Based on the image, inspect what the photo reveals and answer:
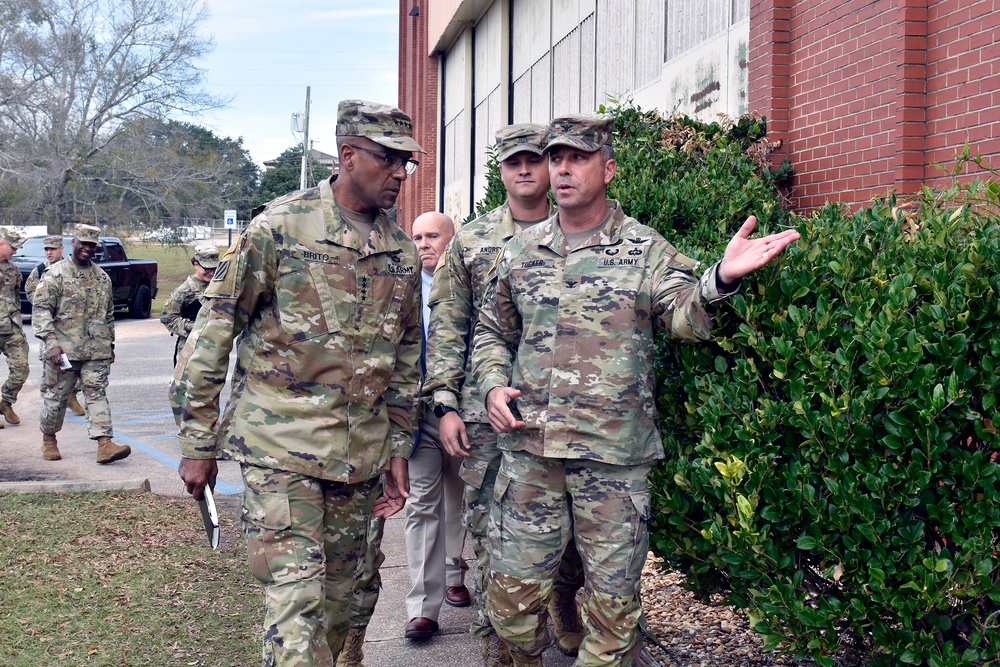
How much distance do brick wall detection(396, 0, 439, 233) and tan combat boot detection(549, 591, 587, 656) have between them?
61.4ft

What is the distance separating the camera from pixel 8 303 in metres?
11.8

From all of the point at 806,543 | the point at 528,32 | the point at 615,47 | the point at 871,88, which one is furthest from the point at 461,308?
the point at 528,32

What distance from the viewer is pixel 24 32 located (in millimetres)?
36969

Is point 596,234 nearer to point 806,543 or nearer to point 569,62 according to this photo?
point 806,543

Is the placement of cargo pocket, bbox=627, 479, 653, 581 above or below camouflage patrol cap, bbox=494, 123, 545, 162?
below

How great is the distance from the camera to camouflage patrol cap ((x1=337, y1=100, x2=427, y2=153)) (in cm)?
373

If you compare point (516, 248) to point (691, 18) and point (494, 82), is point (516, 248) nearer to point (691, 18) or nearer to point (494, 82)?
point (691, 18)

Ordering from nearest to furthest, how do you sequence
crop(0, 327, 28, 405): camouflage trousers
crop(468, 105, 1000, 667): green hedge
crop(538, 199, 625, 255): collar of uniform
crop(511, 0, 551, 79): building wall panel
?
crop(468, 105, 1000, 667): green hedge
crop(538, 199, 625, 255): collar of uniform
crop(0, 327, 28, 405): camouflage trousers
crop(511, 0, 551, 79): building wall panel

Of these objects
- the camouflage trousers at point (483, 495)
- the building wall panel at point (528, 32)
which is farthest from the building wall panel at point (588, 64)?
the camouflage trousers at point (483, 495)

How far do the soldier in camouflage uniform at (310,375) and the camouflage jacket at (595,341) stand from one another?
0.52 metres

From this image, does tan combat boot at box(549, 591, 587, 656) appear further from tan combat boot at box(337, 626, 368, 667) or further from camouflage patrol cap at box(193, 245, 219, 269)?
camouflage patrol cap at box(193, 245, 219, 269)

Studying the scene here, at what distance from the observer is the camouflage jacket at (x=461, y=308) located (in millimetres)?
4402

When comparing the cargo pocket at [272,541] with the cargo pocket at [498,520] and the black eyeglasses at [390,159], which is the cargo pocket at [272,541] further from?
the black eyeglasses at [390,159]

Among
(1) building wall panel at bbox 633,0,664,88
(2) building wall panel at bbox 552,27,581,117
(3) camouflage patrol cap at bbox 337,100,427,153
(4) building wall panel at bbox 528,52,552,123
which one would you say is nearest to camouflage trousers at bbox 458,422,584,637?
(3) camouflage patrol cap at bbox 337,100,427,153
